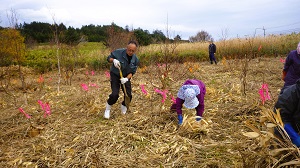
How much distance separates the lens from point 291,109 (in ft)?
5.06

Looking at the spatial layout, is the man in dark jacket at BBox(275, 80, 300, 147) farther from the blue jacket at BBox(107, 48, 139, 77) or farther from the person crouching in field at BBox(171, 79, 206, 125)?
the blue jacket at BBox(107, 48, 139, 77)

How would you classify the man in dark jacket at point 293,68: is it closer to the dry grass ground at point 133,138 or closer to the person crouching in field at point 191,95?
the dry grass ground at point 133,138

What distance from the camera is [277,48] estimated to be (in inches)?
475

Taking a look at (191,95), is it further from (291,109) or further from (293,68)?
(293,68)

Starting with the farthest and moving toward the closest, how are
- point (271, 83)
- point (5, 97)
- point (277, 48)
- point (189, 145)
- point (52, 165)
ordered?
point (277, 48), point (5, 97), point (271, 83), point (189, 145), point (52, 165)

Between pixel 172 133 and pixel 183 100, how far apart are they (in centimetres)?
44

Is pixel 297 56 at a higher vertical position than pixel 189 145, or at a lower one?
higher

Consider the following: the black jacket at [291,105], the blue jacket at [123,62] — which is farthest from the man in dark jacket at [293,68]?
the blue jacket at [123,62]

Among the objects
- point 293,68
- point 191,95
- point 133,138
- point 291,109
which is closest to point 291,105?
point 291,109

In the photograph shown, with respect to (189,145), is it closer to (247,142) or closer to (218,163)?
(218,163)

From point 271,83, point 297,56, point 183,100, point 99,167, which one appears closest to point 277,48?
point 271,83

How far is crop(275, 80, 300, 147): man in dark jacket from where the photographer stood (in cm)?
152

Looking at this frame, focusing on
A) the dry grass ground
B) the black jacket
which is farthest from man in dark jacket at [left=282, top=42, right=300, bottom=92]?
the black jacket

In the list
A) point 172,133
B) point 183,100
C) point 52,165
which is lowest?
point 52,165
